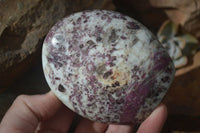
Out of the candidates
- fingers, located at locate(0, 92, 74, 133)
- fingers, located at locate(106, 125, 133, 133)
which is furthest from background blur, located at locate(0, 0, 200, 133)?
fingers, located at locate(106, 125, 133, 133)

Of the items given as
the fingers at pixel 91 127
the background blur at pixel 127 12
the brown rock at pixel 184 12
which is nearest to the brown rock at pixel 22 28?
the background blur at pixel 127 12

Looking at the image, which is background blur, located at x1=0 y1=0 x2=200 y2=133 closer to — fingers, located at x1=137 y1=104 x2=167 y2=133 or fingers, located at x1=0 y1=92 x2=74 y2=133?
fingers, located at x1=0 y1=92 x2=74 y2=133

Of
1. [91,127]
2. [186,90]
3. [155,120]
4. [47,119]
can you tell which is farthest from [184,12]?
[47,119]

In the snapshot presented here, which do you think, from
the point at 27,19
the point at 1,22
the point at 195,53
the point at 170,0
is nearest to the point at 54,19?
the point at 27,19

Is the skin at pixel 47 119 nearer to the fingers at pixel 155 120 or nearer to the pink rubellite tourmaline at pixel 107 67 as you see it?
the fingers at pixel 155 120

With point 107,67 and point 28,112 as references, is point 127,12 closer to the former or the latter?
point 107,67

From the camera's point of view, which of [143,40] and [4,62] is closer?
[143,40]

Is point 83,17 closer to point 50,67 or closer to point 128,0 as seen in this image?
point 50,67
